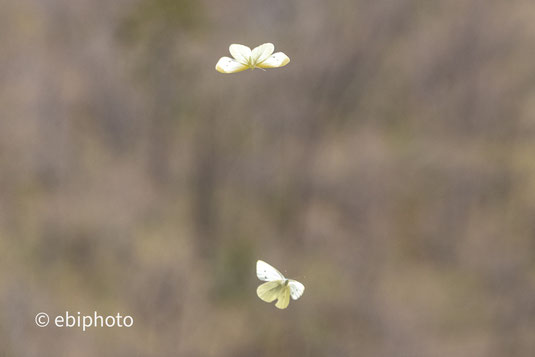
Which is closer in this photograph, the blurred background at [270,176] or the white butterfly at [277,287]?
the white butterfly at [277,287]

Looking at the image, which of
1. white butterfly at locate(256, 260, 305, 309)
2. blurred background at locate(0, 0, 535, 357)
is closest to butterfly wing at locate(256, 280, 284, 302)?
white butterfly at locate(256, 260, 305, 309)

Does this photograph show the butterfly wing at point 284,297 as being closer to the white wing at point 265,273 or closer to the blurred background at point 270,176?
the white wing at point 265,273

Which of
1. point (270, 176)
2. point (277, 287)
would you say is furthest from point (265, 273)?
point (270, 176)

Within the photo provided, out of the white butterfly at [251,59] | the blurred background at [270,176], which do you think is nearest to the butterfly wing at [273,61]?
the white butterfly at [251,59]

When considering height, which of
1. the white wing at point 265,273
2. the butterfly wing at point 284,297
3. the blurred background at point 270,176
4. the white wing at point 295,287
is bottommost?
the butterfly wing at point 284,297

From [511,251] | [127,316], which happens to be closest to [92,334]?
[127,316]

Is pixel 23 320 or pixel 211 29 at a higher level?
pixel 211 29

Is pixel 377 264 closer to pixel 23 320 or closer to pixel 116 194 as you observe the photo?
pixel 116 194
